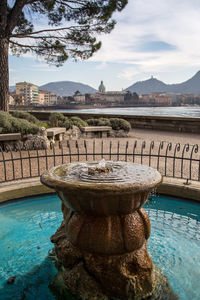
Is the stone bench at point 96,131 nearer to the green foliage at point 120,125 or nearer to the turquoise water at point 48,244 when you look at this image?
the green foliage at point 120,125

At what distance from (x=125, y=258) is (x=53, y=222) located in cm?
228

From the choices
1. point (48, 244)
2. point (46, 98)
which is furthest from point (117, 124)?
point (46, 98)

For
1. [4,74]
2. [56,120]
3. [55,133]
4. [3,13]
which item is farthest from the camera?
[56,120]

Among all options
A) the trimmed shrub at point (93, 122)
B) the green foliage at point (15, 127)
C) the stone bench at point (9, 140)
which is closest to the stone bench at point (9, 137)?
the stone bench at point (9, 140)

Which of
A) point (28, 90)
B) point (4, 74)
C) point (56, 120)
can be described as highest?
point (28, 90)

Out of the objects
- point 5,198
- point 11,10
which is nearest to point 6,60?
point 11,10

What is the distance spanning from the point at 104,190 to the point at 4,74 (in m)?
13.2

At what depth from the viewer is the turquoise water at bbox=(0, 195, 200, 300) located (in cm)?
286

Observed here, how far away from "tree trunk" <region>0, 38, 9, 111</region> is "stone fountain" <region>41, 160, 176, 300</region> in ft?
40.2

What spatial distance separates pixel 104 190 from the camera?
2123mm

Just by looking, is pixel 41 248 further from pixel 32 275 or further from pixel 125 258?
pixel 125 258

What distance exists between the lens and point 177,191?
5145 millimetres

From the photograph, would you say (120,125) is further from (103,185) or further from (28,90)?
(28,90)

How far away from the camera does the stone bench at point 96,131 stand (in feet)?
45.2
